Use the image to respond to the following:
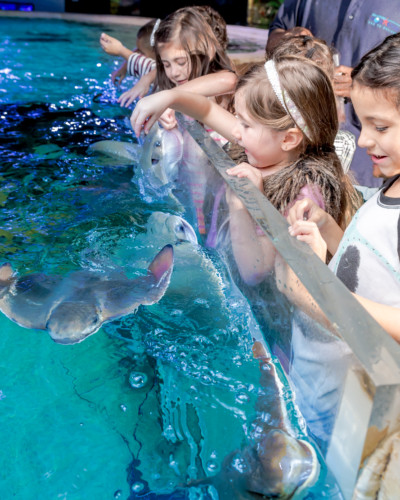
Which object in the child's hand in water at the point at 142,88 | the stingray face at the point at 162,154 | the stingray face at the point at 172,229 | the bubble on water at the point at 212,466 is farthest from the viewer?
the child's hand in water at the point at 142,88

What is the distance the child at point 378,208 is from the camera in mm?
1422

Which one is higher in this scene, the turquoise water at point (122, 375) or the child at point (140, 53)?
the turquoise water at point (122, 375)

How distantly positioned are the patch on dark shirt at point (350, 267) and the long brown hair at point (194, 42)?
1.98 m

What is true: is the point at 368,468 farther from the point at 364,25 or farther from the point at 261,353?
the point at 364,25

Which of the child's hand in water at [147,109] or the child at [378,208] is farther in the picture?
the child's hand in water at [147,109]

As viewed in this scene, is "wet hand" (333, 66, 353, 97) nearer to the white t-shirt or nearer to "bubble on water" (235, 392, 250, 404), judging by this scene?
the white t-shirt

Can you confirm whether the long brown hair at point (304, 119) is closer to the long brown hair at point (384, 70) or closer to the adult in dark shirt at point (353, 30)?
the long brown hair at point (384, 70)

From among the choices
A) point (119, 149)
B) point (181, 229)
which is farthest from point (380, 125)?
point (119, 149)

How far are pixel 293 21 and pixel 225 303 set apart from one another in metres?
2.55

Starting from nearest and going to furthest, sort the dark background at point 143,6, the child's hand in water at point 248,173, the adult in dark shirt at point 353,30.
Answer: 1. the child's hand in water at point 248,173
2. the adult in dark shirt at point 353,30
3. the dark background at point 143,6

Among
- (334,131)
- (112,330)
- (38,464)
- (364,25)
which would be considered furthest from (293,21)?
(38,464)

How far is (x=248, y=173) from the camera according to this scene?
1881 millimetres

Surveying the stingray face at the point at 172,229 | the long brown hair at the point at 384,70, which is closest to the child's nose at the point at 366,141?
the long brown hair at the point at 384,70

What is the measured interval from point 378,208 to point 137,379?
2.84 ft
